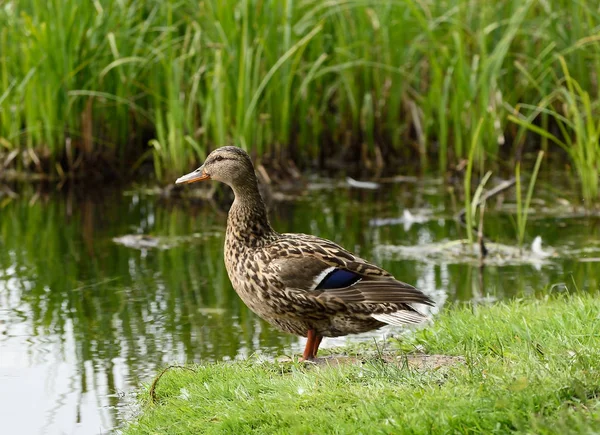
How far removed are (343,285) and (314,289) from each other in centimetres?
15

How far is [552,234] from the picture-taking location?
962 cm

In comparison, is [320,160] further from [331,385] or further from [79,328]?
[331,385]

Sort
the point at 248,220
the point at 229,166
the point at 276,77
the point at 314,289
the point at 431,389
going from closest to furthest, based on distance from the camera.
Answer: the point at 431,389
the point at 314,289
the point at 248,220
the point at 229,166
the point at 276,77

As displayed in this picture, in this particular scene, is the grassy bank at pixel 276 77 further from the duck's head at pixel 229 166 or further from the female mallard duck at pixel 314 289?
the female mallard duck at pixel 314 289

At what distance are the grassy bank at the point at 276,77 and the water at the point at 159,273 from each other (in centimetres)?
68

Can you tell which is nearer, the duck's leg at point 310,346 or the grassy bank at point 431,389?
the grassy bank at point 431,389

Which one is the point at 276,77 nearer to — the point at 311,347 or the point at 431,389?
the point at 311,347

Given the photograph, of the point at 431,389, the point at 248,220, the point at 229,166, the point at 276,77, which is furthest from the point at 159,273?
the point at 431,389

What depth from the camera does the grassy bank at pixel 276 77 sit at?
10.9 m

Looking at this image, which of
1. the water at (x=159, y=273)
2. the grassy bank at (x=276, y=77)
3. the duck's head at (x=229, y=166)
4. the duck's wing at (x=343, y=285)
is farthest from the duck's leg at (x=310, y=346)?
the grassy bank at (x=276, y=77)

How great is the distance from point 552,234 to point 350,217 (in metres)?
1.99

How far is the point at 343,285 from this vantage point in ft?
18.7

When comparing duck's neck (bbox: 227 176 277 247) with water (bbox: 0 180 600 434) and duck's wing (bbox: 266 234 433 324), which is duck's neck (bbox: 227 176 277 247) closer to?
duck's wing (bbox: 266 234 433 324)

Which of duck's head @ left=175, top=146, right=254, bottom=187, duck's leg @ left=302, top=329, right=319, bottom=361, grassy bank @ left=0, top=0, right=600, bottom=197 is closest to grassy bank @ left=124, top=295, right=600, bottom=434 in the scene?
duck's leg @ left=302, top=329, right=319, bottom=361
